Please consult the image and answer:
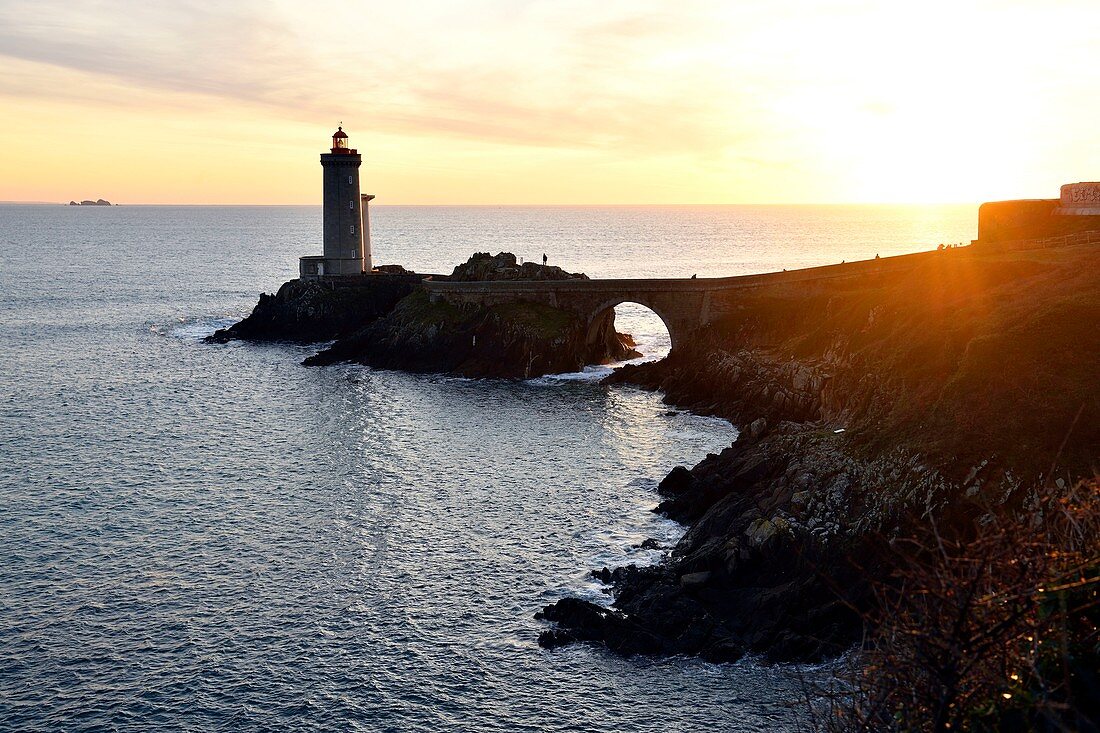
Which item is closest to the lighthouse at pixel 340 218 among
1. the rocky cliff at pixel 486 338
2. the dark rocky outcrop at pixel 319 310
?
the dark rocky outcrop at pixel 319 310

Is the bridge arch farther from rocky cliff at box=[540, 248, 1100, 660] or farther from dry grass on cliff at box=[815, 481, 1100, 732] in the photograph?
dry grass on cliff at box=[815, 481, 1100, 732]

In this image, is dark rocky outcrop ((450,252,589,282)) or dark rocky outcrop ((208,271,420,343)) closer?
dark rocky outcrop ((450,252,589,282))

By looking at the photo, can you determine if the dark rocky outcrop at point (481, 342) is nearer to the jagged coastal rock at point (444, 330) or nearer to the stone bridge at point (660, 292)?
the jagged coastal rock at point (444, 330)

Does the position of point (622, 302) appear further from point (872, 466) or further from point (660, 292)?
point (872, 466)

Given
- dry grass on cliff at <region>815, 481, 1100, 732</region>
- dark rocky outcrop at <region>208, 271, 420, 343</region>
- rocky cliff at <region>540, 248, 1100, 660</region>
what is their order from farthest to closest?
dark rocky outcrop at <region>208, 271, 420, 343</region> → rocky cliff at <region>540, 248, 1100, 660</region> → dry grass on cliff at <region>815, 481, 1100, 732</region>

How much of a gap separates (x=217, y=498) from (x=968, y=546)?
4143 centimetres

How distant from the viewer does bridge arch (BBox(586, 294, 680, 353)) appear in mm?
83062

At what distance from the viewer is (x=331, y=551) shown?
42.2 m

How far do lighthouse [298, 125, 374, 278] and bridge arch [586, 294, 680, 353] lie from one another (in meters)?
33.1

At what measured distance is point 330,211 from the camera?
10650 cm

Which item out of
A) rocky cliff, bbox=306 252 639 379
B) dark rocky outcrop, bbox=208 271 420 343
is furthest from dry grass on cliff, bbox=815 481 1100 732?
dark rocky outcrop, bbox=208 271 420 343

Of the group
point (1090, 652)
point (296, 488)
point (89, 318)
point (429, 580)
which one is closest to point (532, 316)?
point (296, 488)

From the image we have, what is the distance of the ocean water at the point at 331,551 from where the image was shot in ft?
99.2

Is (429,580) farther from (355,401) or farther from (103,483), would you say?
(355,401)
